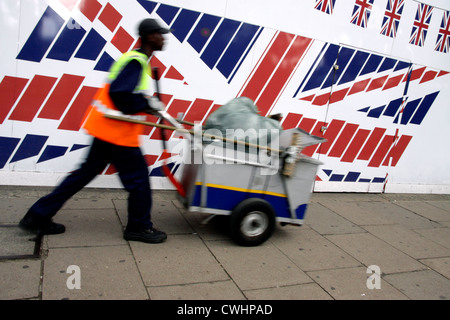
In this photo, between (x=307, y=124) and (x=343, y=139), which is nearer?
(x=307, y=124)

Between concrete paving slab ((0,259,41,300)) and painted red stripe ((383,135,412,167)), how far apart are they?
227 inches

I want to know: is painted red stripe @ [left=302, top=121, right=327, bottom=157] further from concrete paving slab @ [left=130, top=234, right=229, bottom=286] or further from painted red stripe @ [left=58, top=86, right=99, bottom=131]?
painted red stripe @ [left=58, top=86, right=99, bottom=131]

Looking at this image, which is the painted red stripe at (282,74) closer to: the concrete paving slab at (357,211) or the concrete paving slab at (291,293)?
the concrete paving slab at (357,211)

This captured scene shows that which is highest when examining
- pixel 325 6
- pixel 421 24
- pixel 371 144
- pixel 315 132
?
pixel 421 24

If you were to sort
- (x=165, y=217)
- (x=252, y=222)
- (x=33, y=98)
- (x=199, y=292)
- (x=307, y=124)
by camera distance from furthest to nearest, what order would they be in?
1. (x=307, y=124)
2. (x=33, y=98)
3. (x=165, y=217)
4. (x=252, y=222)
5. (x=199, y=292)

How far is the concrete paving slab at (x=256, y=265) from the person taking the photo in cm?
333

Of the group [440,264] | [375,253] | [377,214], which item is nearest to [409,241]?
[440,264]

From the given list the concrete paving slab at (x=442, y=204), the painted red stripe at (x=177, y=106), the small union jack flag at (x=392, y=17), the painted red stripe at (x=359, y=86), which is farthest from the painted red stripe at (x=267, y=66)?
the concrete paving slab at (x=442, y=204)

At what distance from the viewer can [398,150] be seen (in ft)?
22.7

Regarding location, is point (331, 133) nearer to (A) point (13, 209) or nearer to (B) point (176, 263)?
(B) point (176, 263)

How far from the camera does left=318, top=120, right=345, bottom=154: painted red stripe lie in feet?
20.4

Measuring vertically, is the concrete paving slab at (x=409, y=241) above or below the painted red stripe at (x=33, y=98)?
below

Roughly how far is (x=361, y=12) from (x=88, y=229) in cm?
507

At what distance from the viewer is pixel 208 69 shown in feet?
17.3
